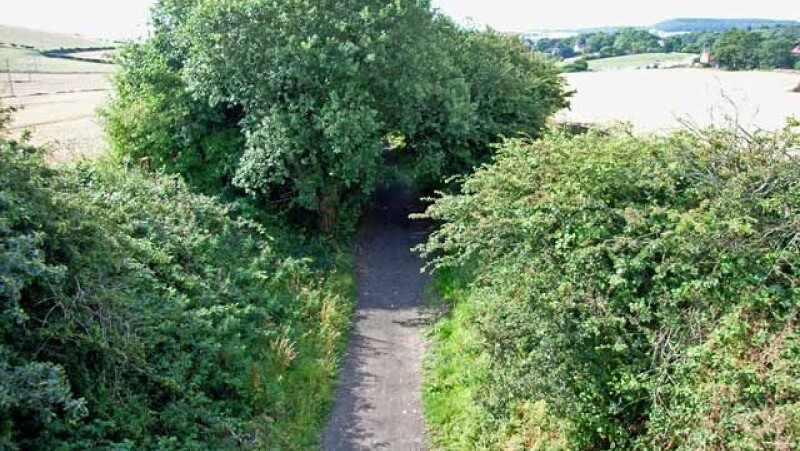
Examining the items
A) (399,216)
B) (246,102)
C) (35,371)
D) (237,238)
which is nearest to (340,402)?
(237,238)

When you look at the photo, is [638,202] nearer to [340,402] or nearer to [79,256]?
[340,402]

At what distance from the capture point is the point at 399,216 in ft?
66.4

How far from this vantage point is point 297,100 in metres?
14.5

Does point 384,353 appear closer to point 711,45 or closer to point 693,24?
point 711,45

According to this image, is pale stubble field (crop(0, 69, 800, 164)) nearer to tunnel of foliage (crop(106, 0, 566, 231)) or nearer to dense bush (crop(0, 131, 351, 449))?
tunnel of foliage (crop(106, 0, 566, 231))

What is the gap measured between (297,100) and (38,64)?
22.7 m

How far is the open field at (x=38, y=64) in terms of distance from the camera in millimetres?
27844

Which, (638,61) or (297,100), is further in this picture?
(638,61)

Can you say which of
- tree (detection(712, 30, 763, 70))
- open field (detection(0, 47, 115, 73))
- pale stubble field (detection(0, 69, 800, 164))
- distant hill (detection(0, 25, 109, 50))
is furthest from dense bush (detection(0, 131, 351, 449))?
tree (detection(712, 30, 763, 70))

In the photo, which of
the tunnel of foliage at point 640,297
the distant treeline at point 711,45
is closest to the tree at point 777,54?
the distant treeline at point 711,45

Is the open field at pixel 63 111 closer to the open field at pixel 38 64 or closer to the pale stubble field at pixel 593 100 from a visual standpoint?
the pale stubble field at pixel 593 100

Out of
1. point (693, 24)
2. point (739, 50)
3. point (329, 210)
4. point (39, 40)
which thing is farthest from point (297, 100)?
point (693, 24)

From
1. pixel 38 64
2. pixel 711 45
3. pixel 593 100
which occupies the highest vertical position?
pixel 711 45

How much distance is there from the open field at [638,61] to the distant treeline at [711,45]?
2.10 meters
